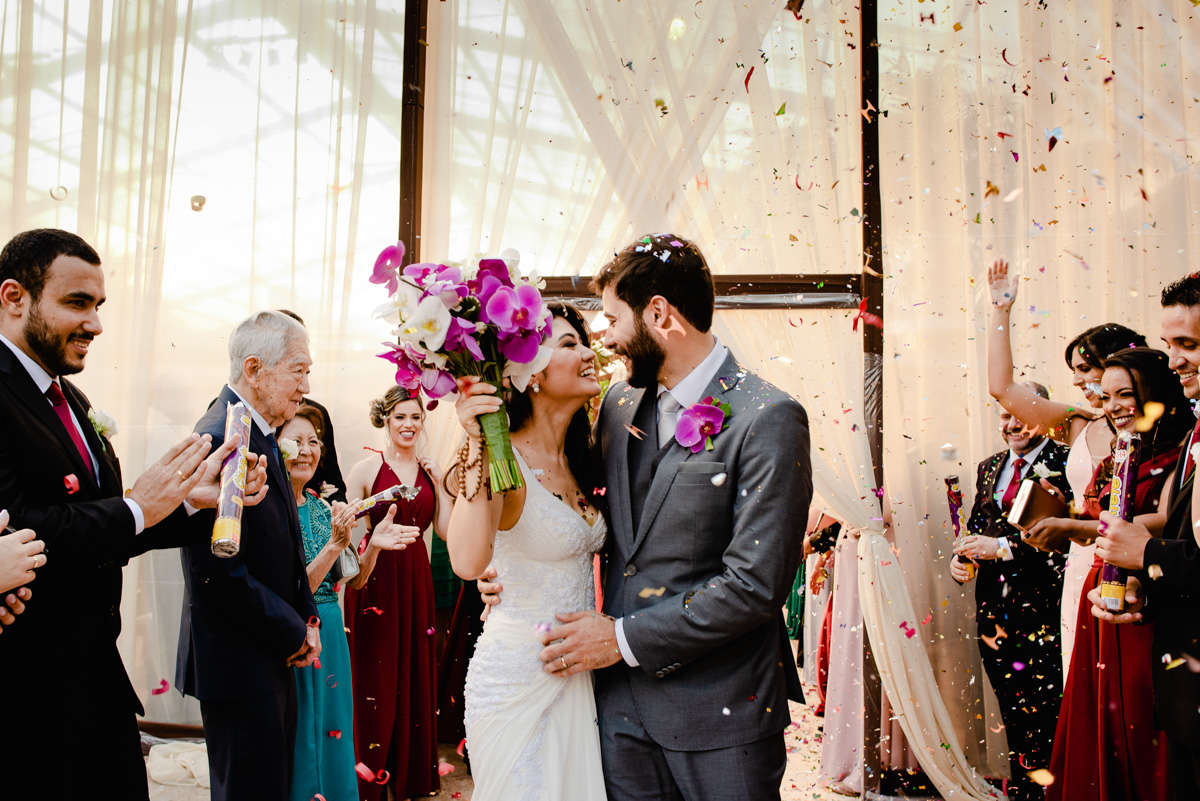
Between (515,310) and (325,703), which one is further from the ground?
(515,310)

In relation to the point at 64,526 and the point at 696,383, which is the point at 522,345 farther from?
the point at 64,526

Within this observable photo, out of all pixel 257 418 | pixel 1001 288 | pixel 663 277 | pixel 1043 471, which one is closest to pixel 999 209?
pixel 1001 288

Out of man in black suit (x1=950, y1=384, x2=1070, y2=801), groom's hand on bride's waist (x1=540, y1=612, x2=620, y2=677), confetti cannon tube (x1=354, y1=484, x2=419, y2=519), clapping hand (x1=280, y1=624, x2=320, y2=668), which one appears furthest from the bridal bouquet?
man in black suit (x1=950, y1=384, x2=1070, y2=801)

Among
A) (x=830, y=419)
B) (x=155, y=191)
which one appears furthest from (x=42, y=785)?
(x=155, y=191)

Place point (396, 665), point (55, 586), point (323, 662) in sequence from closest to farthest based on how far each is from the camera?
point (55, 586) → point (323, 662) → point (396, 665)

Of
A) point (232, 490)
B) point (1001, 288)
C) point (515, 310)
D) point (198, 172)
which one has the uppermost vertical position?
point (198, 172)

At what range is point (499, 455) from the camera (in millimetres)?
1784

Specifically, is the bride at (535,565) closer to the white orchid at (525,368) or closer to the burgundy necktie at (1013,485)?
the white orchid at (525,368)

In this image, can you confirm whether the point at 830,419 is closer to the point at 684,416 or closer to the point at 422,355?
the point at 684,416

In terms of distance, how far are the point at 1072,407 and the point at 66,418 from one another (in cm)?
354

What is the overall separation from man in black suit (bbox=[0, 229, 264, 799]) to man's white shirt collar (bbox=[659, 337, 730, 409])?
1112 mm

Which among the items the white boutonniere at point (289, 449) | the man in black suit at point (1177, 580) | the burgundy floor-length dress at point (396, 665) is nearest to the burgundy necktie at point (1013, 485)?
the man in black suit at point (1177, 580)

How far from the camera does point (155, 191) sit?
4.52 metres

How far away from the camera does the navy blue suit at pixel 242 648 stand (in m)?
2.32
